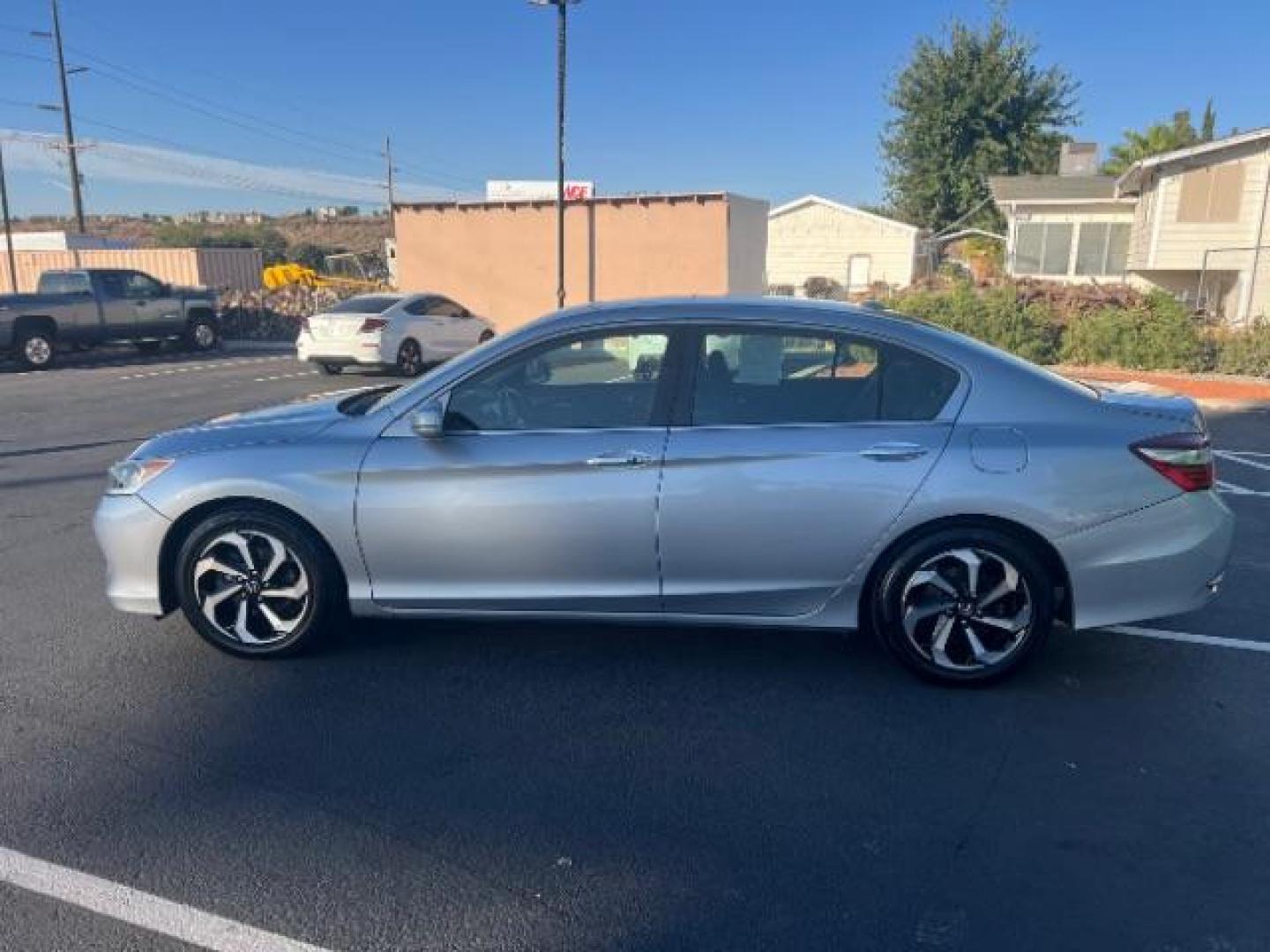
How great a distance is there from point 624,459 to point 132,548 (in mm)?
2146

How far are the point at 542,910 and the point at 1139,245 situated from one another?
28.2 metres

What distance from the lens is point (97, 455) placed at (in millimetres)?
8977

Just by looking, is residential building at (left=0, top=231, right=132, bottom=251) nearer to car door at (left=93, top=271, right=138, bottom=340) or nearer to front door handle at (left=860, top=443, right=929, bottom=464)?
car door at (left=93, top=271, right=138, bottom=340)

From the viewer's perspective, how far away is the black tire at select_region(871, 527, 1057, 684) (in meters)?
3.65

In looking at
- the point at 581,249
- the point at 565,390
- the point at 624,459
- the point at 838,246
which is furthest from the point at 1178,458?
the point at 838,246

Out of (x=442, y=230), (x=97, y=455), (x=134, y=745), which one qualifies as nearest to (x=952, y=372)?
(x=134, y=745)

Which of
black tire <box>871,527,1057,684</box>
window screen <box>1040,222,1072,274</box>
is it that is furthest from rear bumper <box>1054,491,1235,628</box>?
window screen <box>1040,222,1072,274</box>

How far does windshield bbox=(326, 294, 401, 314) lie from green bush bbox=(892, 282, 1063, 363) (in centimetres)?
837

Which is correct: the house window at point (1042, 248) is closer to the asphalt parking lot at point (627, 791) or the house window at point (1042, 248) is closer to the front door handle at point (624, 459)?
the asphalt parking lot at point (627, 791)

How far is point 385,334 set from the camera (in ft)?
49.5

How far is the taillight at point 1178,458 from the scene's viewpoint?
3.59m

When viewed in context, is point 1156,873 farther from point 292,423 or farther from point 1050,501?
point 292,423

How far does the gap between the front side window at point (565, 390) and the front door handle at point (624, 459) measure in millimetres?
141

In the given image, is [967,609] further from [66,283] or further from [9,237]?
[9,237]
